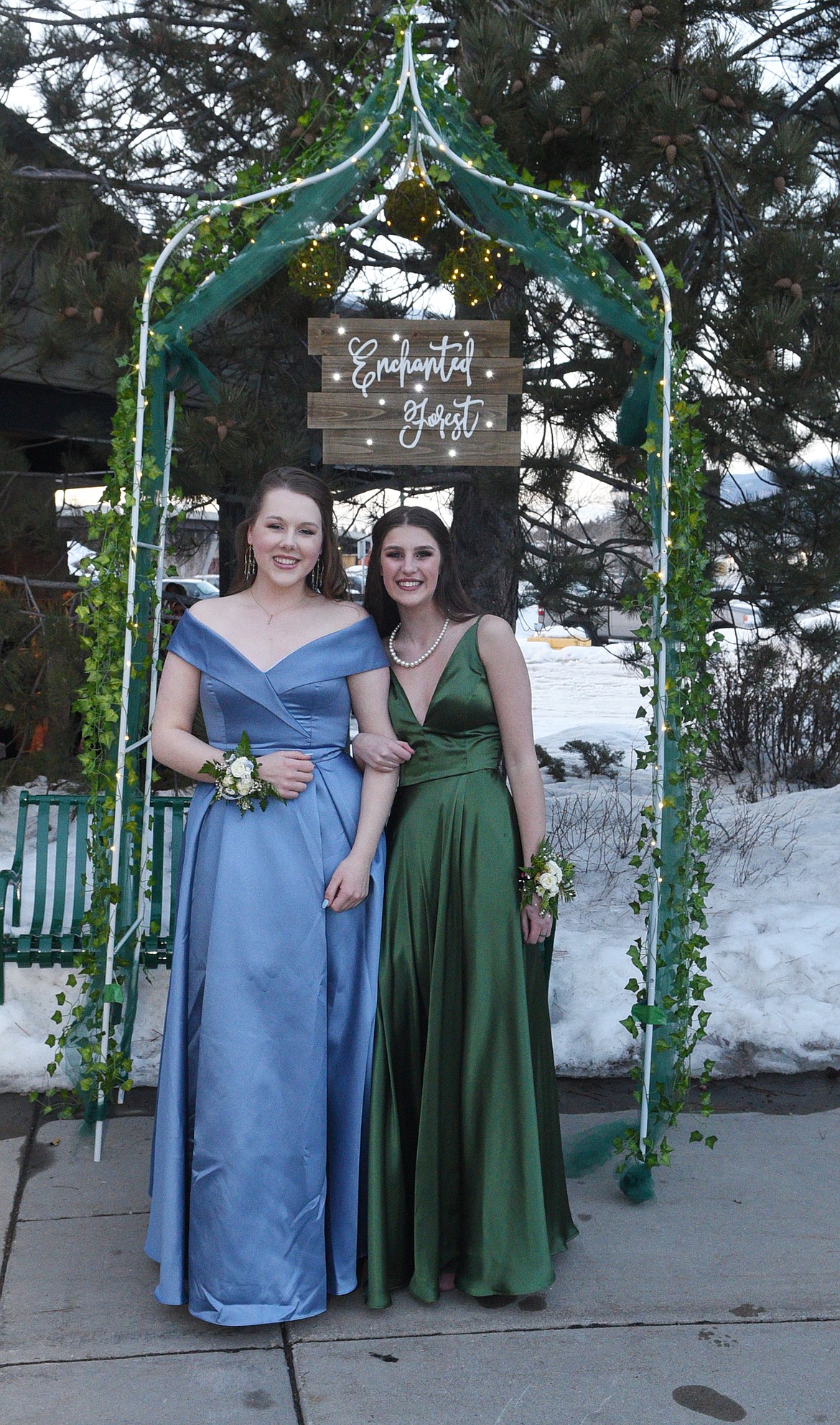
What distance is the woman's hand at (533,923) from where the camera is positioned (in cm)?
307

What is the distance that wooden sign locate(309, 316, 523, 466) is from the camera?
377 centimetres

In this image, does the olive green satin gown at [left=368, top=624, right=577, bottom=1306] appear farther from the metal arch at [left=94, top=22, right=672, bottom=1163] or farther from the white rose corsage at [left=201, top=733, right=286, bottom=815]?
the metal arch at [left=94, top=22, right=672, bottom=1163]

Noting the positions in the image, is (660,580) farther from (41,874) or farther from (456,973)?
(41,874)

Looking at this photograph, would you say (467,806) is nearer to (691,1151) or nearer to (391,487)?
(691,1151)

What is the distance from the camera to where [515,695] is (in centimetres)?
310

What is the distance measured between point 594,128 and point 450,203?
910mm

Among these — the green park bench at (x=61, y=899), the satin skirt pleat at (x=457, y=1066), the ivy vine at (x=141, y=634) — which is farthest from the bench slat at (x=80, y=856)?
the satin skirt pleat at (x=457, y=1066)

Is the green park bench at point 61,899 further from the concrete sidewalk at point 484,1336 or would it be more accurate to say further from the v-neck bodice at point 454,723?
the v-neck bodice at point 454,723

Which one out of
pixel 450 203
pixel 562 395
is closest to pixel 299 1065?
pixel 562 395

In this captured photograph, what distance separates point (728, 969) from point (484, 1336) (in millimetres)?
2528

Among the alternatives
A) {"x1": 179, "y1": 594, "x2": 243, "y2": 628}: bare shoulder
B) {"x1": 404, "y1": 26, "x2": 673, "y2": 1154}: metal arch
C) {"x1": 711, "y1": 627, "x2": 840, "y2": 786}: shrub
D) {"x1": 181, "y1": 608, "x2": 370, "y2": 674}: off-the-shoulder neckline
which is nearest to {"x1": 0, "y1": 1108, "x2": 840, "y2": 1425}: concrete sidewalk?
{"x1": 404, "y1": 26, "x2": 673, "y2": 1154}: metal arch

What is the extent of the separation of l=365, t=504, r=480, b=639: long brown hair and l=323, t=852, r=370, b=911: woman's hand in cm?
67

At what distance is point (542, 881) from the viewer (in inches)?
119

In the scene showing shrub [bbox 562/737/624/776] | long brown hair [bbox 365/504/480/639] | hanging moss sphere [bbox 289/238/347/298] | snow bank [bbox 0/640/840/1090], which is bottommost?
snow bank [bbox 0/640/840/1090]
